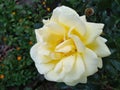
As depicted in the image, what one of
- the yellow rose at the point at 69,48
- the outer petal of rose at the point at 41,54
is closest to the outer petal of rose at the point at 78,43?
the yellow rose at the point at 69,48

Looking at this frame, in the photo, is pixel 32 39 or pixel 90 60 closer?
pixel 90 60

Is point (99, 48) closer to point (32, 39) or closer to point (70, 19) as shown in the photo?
point (70, 19)

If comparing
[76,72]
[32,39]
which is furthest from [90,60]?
[32,39]

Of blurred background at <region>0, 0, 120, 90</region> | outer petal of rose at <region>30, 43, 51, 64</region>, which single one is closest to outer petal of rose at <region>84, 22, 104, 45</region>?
outer petal of rose at <region>30, 43, 51, 64</region>

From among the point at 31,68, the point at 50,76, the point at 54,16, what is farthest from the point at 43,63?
the point at 31,68

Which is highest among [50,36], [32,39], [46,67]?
[50,36]

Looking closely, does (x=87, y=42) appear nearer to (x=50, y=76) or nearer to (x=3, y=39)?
(x=50, y=76)

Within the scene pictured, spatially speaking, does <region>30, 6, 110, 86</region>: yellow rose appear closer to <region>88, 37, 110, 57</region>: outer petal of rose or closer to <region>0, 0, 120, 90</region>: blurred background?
<region>88, 37, 110, 57</region>: outer petal of rose

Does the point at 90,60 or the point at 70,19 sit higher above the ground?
the point at 70,19
